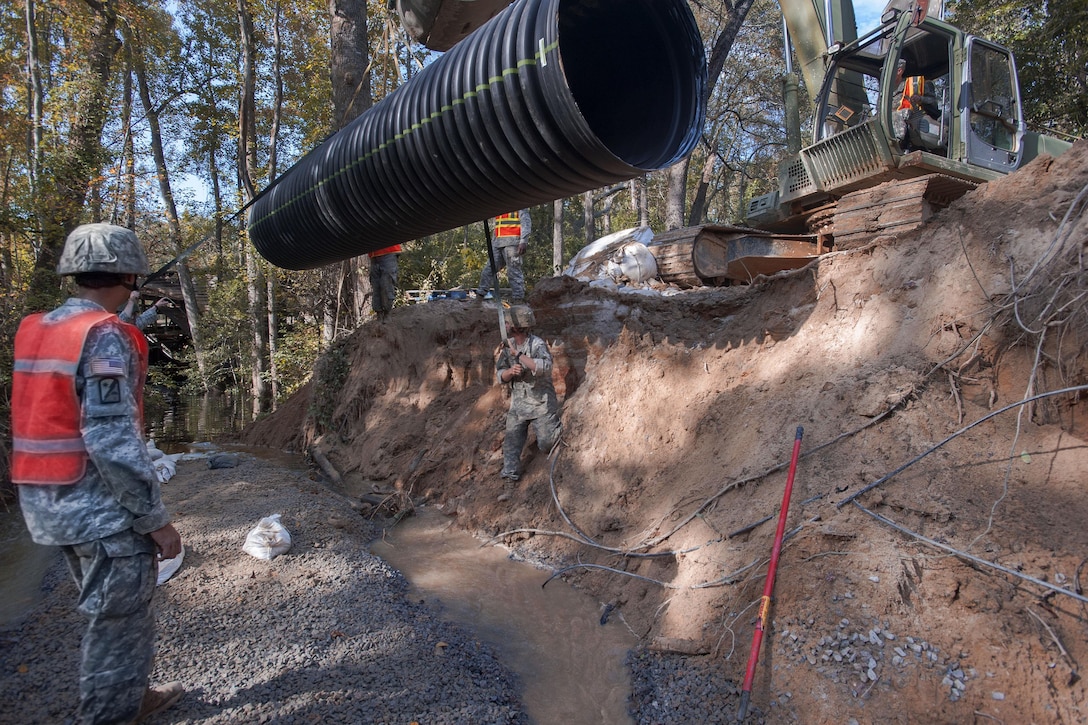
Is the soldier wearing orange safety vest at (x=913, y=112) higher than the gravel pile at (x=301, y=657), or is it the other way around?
the soldier wearing orange safety vest at (x=913, y=112)

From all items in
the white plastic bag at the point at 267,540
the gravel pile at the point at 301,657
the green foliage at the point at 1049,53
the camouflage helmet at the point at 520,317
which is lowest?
the gravel pile at the point at 301,657

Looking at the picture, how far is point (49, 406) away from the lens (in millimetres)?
2477

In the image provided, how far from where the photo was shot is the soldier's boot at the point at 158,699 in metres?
2.69

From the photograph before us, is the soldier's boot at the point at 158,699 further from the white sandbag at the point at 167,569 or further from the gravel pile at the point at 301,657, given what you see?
the white sandbag at the point at 167,569

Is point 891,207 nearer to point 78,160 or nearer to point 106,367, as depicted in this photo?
point 106,367

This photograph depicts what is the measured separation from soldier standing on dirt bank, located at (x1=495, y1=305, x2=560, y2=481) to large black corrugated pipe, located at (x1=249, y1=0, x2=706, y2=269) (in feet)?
5.26

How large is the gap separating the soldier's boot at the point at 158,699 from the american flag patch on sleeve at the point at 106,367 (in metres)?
1.34

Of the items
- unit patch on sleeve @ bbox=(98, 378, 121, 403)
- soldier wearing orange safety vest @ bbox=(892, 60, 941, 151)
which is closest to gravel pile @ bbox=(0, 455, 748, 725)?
unit patch on sleeve @ bbox=(98, 378, 121, 403)

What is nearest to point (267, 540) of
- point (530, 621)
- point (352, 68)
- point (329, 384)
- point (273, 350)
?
point (530, 621)

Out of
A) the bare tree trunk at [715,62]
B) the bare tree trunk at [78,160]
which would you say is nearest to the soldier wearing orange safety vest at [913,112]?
the bare tree trunk at [715,62]

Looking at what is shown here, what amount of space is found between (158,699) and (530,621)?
230cm

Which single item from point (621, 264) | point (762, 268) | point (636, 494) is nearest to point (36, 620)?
point (636, 494)

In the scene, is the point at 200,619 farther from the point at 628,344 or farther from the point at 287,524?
the point at 628,344

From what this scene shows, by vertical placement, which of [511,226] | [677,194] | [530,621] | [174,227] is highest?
[174,227]
